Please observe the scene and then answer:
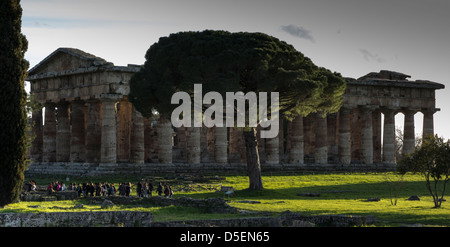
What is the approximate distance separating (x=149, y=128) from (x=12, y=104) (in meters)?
30.6

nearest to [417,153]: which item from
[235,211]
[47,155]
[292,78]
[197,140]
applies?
[292,78]

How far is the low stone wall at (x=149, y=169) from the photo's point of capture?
52.2m

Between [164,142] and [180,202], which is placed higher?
[164,142]

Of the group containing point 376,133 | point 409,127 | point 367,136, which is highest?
point 409,127

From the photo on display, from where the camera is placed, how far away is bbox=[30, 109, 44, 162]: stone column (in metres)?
61.6

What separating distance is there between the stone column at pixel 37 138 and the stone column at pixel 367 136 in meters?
31.6

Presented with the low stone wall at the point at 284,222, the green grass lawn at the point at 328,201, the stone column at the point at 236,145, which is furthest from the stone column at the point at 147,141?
the low stone wall at the point at 284,222

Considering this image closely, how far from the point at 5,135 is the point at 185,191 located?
15719 millimetres

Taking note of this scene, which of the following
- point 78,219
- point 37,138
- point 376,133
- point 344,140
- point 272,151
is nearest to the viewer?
point 78,219

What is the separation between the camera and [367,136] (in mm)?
66562

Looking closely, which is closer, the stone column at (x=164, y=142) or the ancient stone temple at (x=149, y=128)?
the ancient stone temple at (x=149, y=128)

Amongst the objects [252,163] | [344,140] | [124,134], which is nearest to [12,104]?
[252,163]

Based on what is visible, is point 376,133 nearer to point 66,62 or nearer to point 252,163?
point 252,163

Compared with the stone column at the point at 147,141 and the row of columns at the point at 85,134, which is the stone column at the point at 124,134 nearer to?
the row of columns at the point at 85,134
